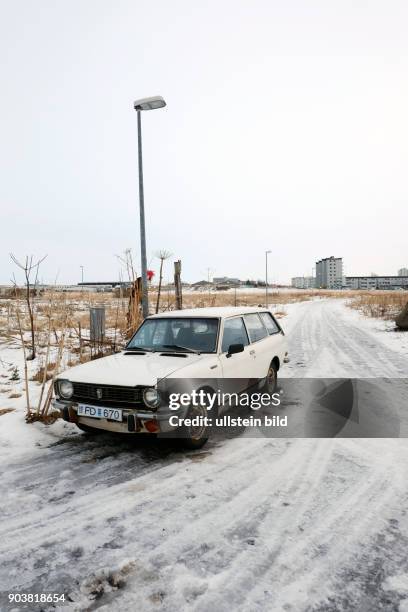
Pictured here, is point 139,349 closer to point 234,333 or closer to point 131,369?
point 131,369

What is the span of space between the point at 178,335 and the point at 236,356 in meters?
0.83

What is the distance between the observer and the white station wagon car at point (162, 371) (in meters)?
3.85

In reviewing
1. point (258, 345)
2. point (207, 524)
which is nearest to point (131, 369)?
point (207, 524)

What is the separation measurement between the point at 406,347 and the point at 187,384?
9469 mm

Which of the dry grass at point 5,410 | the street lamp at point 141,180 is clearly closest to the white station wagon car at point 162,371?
the dry grass at point 5,410

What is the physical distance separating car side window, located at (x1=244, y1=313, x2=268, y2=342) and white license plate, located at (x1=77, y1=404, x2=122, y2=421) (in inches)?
96.0

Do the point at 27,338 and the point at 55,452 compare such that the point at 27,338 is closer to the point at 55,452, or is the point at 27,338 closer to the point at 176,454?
the point at 55,452

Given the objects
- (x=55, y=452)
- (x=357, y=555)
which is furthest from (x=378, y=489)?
(x=55, y=452)

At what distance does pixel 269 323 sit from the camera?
675cm

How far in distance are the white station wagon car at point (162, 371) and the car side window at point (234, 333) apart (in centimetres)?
1

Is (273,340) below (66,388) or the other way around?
the other way around

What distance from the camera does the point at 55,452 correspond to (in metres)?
4.38

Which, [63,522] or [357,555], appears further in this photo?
[63,522]

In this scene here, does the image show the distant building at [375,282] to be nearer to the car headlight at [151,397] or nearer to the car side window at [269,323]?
the car side window at [269,323]
